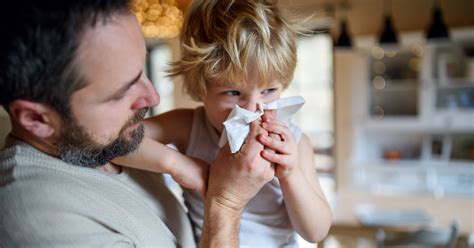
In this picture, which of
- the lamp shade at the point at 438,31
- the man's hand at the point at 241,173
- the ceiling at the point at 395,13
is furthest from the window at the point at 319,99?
the man's hand at the point at 241,173

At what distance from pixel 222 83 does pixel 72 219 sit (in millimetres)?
421

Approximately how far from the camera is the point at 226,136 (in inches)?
34.9

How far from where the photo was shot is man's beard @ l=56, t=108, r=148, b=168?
76 cm

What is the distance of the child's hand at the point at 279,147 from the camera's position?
84cm

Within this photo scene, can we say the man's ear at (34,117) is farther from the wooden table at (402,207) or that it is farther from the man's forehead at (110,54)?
the wooden table at (402,207)

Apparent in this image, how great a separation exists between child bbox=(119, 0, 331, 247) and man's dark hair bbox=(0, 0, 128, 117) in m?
0.24

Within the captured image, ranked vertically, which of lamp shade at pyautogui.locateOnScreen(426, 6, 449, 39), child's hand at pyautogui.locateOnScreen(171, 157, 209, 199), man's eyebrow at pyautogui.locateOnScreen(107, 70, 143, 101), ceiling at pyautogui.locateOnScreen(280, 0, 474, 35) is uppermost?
man's eyebrow at pyautogui.locateOnScreen(107, 70, 143, 101)

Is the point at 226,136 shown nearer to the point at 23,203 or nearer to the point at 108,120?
the point at 108,120

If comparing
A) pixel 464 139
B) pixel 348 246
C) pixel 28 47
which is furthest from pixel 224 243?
pixel 464 139

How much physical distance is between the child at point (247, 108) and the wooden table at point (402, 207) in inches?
118

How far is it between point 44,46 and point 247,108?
0.43 m

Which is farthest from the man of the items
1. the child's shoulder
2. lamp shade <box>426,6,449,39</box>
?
lamp shade <box>426,6,449,39</box>

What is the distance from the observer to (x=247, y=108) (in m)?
0.94

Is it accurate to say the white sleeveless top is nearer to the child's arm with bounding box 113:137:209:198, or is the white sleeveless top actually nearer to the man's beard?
the child's arm with bounding box 113:137:209:198
